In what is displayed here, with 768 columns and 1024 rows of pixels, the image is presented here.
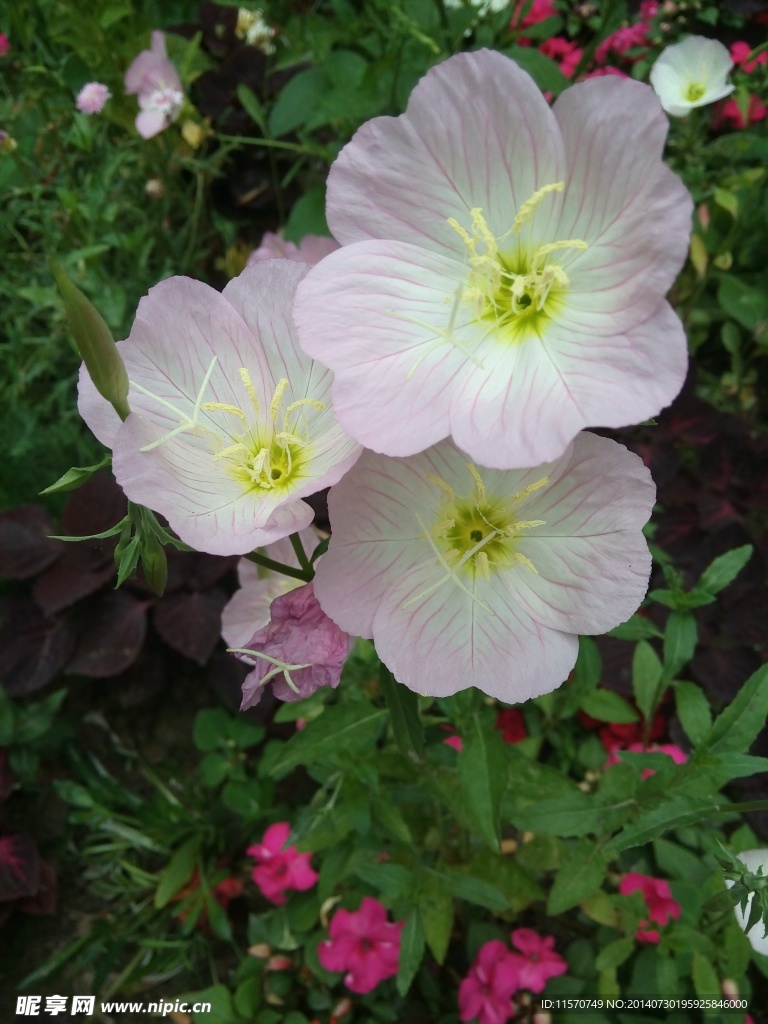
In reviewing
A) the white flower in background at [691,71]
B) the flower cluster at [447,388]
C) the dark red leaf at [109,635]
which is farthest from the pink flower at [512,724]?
the white flower in background at [691,71]

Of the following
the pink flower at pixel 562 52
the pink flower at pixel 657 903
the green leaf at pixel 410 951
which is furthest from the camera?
the pink flower at pixel 562 52

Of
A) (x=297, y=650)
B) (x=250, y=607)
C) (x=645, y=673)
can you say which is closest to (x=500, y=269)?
(x=297, y=650)

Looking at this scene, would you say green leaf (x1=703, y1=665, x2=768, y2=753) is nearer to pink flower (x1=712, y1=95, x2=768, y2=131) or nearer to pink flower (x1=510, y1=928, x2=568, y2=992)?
pink flower (x1=510, y1=928, x2=568, y2=992)

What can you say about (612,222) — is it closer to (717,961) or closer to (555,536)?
(555,536)

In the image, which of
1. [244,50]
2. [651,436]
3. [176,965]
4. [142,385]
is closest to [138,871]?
[176,965]

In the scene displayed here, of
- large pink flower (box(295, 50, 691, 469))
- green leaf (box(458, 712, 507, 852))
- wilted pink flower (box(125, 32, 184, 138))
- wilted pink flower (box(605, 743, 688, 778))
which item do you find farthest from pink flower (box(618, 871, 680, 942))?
wilted pink flower (box(125, 32, 184, 138))

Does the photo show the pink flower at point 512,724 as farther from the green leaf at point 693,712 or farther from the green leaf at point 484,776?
the green leaf at point 484,776
